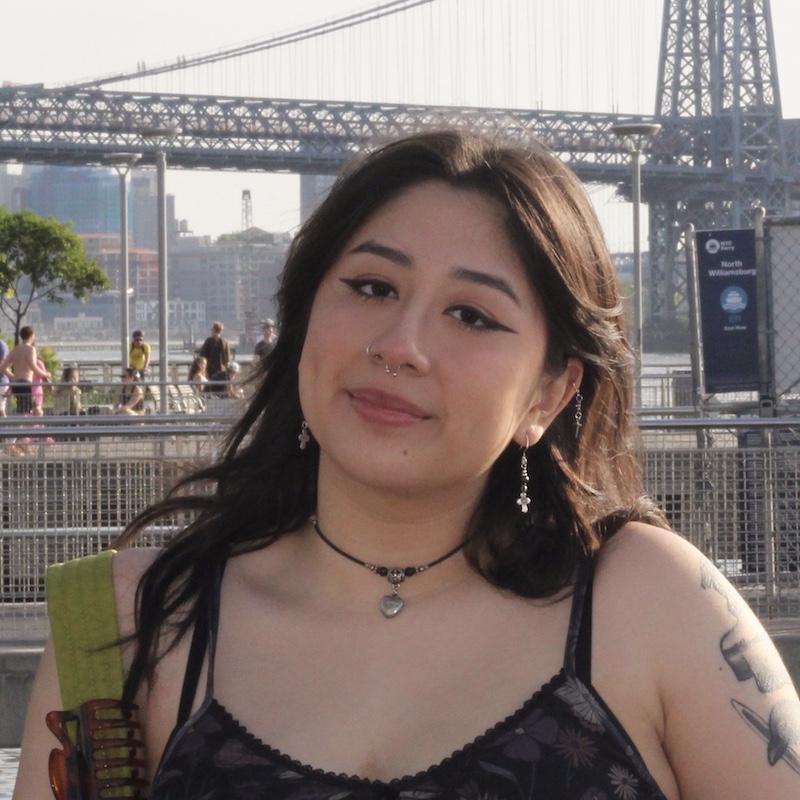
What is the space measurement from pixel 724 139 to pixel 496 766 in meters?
61.1

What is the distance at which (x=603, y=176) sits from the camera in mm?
53812

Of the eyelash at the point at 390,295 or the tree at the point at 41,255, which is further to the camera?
the tree at the point at 41,255

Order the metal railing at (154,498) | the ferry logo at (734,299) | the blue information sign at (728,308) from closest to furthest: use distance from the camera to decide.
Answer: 1. the metal railing at (154,498)
2. the blue information sign at (728,308)
3. the ferry logo at (734,299)

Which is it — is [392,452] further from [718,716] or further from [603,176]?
[603,176]

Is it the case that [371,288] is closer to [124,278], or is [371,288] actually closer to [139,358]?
[139,358]

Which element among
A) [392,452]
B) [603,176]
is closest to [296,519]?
[392,452]

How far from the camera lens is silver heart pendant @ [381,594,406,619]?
180 centimetres

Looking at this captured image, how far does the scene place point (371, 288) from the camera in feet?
5.92

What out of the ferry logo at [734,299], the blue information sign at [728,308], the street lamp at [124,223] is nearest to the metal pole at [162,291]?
the street lamp at [124,223]

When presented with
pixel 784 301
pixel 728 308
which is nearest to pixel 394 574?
pixel 784 301

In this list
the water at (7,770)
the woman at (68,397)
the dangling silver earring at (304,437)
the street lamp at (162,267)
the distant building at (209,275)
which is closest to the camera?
the dangling silver earring at (304,437)

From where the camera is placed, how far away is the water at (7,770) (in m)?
3.47

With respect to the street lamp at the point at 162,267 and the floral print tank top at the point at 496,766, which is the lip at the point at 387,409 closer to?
the floral print tank top at the point at 496,766

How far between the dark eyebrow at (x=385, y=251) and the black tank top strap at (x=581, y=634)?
1.34 ft
